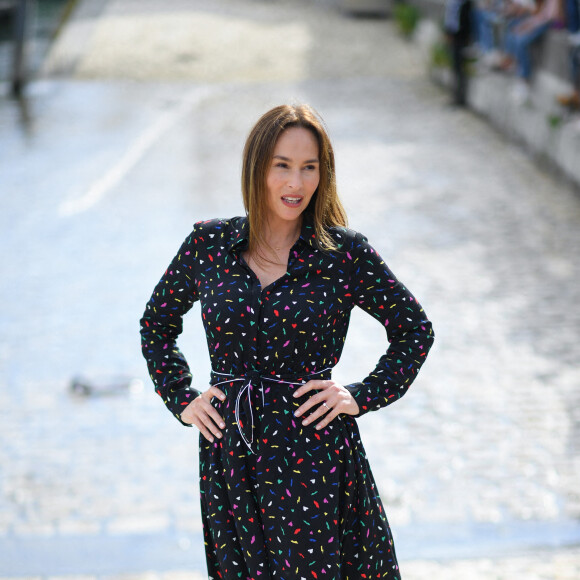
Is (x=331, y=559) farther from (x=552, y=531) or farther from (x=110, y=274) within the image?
(x=110, y=274)

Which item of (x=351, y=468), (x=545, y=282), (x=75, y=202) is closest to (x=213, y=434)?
(x=351, y=468)

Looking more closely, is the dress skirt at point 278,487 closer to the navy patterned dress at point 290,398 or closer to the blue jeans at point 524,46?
the navy patterned dress at point 290,398

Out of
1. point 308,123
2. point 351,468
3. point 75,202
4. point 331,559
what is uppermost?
point 308,123

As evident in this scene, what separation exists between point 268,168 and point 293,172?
0.23ft

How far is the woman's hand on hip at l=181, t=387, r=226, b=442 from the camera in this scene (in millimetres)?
2674

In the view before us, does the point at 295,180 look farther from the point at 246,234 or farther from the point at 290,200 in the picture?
the point at 246,234

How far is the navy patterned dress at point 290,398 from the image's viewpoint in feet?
8.60

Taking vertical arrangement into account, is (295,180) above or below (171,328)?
above

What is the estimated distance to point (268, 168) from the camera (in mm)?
2643

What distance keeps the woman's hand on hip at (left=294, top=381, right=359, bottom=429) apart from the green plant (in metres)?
21.7

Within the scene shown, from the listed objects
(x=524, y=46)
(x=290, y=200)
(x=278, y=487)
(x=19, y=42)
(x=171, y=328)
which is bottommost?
(x=19, y=42)

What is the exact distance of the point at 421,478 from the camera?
511cm

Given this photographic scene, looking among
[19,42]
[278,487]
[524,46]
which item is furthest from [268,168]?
[19,42]

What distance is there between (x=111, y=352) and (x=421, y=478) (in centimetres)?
276
